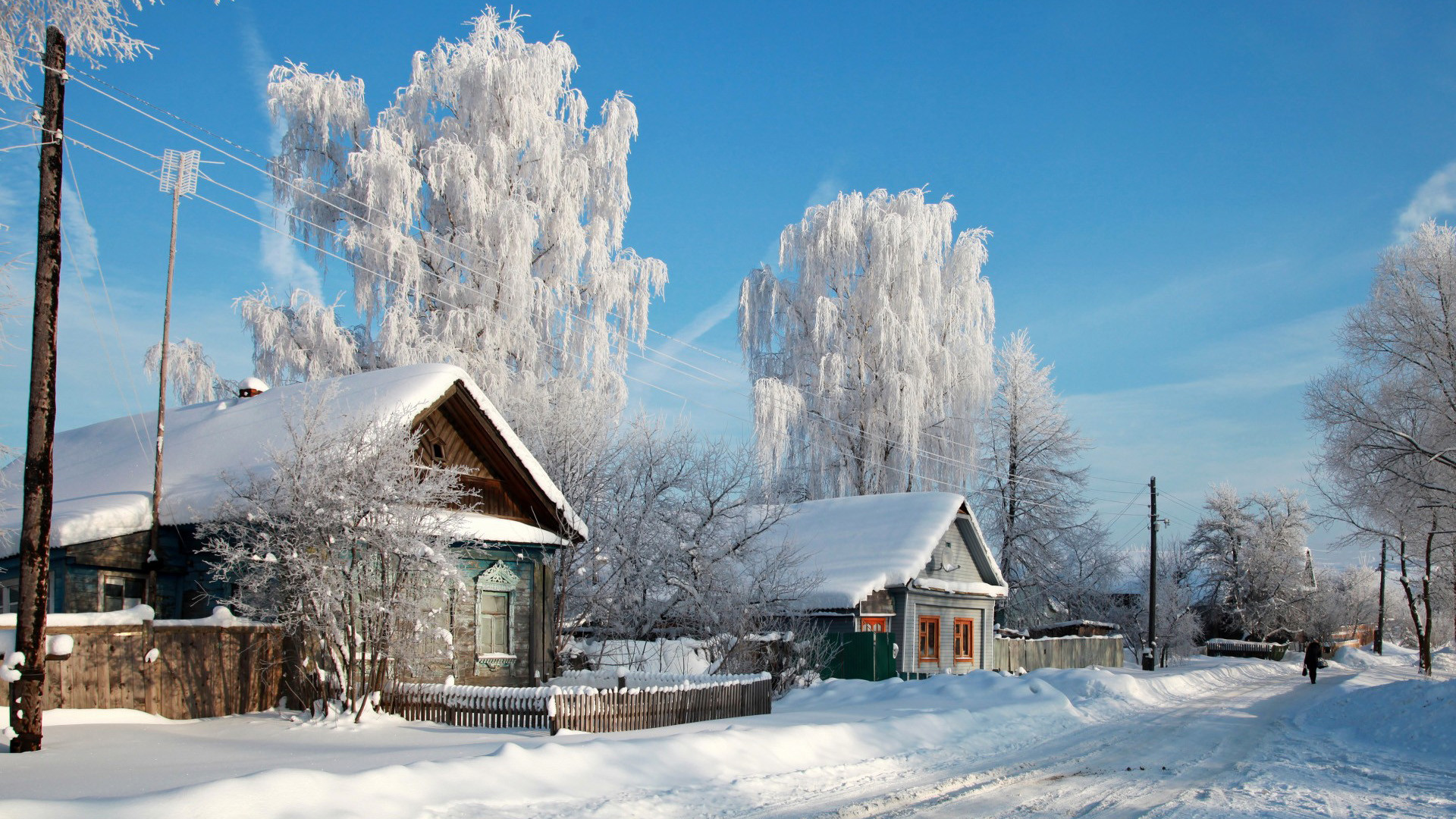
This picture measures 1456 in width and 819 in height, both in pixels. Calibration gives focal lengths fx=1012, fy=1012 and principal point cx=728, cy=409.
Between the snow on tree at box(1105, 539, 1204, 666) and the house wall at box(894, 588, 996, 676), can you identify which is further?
the snow on tree at box(1105, 539, 1204, 666)

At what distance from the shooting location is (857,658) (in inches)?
904

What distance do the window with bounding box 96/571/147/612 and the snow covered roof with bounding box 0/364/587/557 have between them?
988mm

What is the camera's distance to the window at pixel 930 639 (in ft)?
96.0

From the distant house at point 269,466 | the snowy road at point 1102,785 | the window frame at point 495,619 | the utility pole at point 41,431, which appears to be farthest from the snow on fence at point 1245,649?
the utility pole at point 41,431

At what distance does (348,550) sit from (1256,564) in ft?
199

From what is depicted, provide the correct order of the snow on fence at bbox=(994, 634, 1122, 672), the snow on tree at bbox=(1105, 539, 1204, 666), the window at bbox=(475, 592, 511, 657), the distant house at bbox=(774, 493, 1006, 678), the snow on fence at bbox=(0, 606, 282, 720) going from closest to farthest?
1. the snow on fence at bbox=(0, 606, 282, 720)
2. the window at bbox=(475, 592, 511, 657)
3. the distant house at bbox=(774, 493, 1006, 678)
4. the snow on fence at bbox=(994, 634, 1122, 672)
5. the snow on tree at bbox=(1105, 539, 1204, 666)

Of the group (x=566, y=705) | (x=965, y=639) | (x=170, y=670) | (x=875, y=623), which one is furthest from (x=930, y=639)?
(x=170, y=670)

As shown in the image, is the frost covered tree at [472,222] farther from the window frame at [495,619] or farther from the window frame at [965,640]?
the window frame at [965,640]

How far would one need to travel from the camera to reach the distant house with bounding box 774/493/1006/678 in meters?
26.2

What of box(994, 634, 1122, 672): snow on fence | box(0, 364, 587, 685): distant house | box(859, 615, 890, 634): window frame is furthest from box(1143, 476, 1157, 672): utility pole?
box(0, 364, 587, 685): distant house

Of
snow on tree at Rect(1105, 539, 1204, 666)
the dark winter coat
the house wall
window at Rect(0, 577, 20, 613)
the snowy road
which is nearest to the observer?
the snowy road

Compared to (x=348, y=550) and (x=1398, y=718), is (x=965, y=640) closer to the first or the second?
(x=1398, y=718)

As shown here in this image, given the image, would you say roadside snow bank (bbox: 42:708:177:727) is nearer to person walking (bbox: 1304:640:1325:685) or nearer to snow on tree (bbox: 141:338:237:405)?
snow on tree (bbox: 141:338:237:405)

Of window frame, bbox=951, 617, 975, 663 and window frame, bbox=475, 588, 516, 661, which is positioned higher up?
window frame, bbox=475, 588, 516, 661
